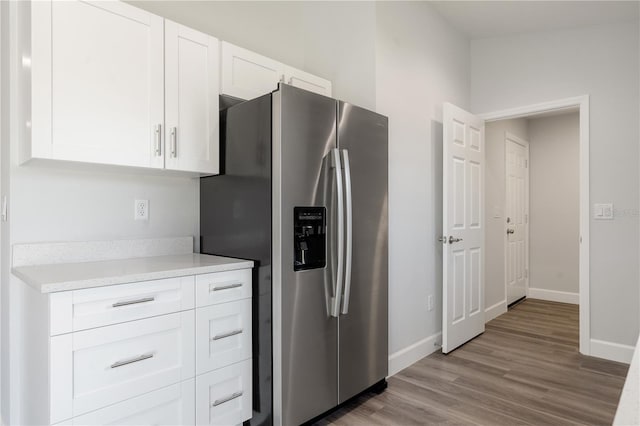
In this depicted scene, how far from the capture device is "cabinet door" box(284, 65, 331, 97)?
262 centimetres

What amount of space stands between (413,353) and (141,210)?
2.19 m

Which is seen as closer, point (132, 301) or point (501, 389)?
point (132, 301)

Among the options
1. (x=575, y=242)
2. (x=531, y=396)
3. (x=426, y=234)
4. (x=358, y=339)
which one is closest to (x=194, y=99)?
(x=358, y=339)

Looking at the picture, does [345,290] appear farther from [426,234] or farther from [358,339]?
[426,234]

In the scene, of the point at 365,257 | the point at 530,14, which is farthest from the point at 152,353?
the point at 530,14

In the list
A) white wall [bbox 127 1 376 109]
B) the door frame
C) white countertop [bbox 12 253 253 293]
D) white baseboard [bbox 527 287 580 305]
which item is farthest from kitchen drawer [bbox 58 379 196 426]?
white baseboard [bbox 527 287 580 305]

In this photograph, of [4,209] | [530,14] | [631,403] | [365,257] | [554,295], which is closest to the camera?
[631,403]

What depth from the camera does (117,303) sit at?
5.00 feet

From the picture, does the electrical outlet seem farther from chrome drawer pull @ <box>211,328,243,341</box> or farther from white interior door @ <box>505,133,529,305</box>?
white interior door @ <box>505,133,529,305</box>

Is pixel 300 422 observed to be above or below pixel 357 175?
below

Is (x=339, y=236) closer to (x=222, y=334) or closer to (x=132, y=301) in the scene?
(x=222, y=334)

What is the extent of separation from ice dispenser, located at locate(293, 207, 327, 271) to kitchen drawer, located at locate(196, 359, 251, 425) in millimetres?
589

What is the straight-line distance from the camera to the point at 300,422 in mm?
1956

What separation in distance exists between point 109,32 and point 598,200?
358 cm
